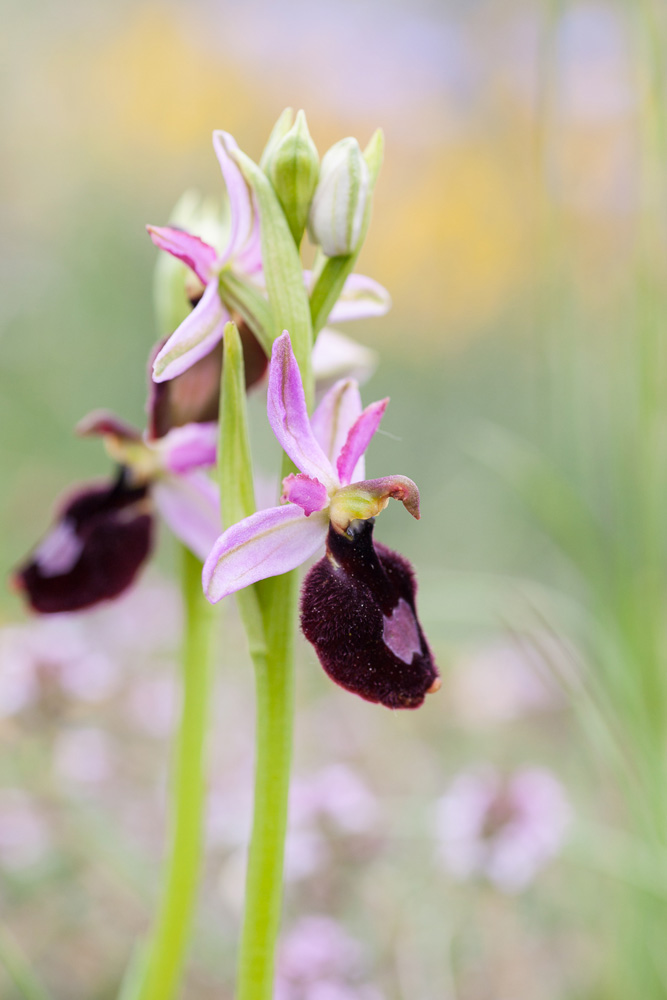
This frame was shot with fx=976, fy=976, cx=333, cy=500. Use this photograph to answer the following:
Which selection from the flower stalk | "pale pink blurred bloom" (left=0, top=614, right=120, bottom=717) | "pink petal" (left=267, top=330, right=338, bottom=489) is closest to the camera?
"pink petal" (left=267, top=330, right=338, bottom=489)

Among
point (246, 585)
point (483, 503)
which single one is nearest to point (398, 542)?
point (483, 503)

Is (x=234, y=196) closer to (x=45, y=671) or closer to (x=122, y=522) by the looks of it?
(x=122, y=522)

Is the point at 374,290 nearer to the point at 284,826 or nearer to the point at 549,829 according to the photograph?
the point at 284,826

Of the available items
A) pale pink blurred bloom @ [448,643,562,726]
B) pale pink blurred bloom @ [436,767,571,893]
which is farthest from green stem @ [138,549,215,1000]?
pale pink blurred bloom @ [448,643,562,726]

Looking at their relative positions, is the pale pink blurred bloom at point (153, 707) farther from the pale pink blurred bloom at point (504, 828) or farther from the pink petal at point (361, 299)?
the pink petal at point (361, 299)

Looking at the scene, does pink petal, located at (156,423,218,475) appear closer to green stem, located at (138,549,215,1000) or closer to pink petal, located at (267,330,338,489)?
green stem, located at (138,549,215,1000)
